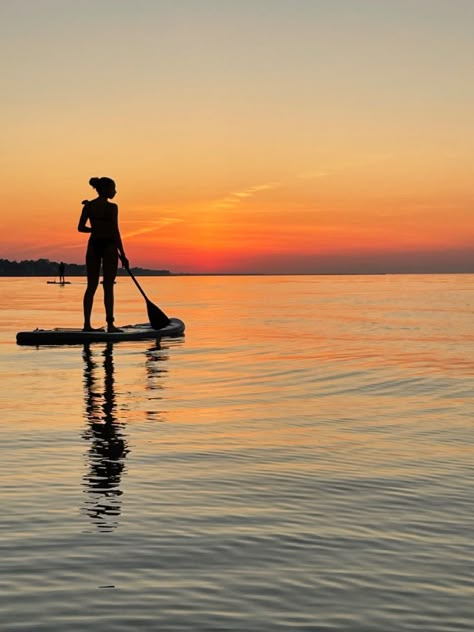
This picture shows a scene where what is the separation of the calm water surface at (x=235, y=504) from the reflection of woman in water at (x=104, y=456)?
25 mm

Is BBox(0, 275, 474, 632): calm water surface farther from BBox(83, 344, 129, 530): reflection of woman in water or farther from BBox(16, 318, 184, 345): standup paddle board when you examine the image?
BBox(16, 318, 184, 345): standup paddle board

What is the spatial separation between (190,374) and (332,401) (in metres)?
3.58

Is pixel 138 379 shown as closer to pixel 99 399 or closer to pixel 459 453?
pixel 99 399

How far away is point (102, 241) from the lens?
791 inches

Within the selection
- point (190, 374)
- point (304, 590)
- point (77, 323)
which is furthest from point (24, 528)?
point (77, 323)

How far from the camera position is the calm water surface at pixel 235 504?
172 inches

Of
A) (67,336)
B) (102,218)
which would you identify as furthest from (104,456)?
(102,218)

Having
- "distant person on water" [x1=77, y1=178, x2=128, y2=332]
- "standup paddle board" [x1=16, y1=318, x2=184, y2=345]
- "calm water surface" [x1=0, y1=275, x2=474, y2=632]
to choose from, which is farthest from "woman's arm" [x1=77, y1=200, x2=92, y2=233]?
"calm water surface" [x1=0, y1=275, x2=474, y2=632]

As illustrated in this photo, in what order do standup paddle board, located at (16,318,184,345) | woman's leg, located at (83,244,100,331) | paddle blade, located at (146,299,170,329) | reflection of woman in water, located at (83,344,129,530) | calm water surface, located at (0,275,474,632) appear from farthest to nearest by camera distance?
paddle blade, located at (146,299,170,329)
woman's leg, located at (83,244,100,331)
standup paddle board, located at (16,318,184,345)
reflection of woman in water, located at (83,344,129,530)
calm water surface, located at (0,275,474,632)

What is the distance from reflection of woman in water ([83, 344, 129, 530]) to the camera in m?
6.09

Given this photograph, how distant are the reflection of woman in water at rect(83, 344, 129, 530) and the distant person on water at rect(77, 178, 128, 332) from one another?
6417mm

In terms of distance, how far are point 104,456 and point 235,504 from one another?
195 centimetres

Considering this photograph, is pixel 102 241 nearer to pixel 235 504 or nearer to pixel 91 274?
pixel 91 274

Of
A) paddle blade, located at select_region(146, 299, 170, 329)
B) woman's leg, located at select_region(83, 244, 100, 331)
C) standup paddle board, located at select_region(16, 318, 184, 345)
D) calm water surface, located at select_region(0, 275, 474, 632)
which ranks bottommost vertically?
calm water surface, located at select_region(0, 275, 474, 632)
